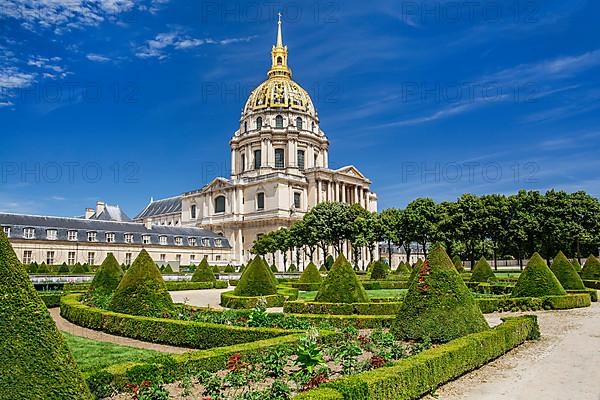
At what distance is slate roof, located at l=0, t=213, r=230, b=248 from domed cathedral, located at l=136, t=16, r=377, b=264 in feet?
27.3

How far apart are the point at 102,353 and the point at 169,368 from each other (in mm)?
4089

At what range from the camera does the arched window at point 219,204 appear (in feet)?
289

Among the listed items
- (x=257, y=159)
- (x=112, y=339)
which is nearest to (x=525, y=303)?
(x=112, y=339)

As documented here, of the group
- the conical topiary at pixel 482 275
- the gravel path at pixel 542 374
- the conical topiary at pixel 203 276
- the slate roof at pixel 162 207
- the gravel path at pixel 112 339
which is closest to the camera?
the gravel path at pixel 542 374

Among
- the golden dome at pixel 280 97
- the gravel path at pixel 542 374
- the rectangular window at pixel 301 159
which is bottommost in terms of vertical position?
the gravel path at pixel 542 374

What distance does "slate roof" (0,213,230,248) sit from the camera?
179 ft

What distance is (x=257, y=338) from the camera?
11.9 meters

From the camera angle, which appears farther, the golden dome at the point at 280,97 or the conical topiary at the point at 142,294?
the golden dome at the point at 280,97

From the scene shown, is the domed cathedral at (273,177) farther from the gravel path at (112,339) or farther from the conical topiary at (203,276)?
the gravel path at (112,339)

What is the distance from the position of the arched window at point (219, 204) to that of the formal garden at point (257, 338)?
6550 centimetres

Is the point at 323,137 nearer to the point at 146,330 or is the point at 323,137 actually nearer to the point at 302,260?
the point at 302,260

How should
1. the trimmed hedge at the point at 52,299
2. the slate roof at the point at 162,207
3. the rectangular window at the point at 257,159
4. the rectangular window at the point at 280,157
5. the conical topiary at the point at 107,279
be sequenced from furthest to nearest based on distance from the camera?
the slate roof at the point at 162,207 < the rectangular window at the point at 257,159 < the rectangular window at the point at 280,157 < the trimmed hedge at the point at 52,299 < the conical topiary at the point at 107,279

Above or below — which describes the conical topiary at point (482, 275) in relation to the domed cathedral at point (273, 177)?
below

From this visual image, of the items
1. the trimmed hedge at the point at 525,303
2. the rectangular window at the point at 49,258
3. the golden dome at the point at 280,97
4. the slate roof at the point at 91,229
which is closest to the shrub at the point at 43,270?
the slate roof at the point at 91,229
